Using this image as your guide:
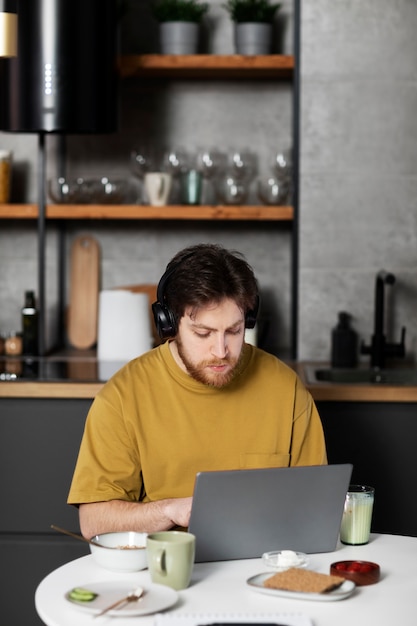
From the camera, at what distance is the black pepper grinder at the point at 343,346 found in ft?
11.6

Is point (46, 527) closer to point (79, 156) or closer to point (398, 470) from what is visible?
point (398, 470)

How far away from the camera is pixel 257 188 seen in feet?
12.6

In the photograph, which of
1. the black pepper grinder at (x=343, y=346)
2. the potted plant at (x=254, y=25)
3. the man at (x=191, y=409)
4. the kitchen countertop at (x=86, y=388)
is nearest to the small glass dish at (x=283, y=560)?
the man at (x=191, y=409)

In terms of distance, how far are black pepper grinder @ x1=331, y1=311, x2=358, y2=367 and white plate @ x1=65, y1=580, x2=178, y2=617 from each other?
1953 millimetres

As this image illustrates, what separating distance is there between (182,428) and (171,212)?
5.08 feet

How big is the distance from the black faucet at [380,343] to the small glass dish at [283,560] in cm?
179

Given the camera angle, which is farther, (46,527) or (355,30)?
(355,30)

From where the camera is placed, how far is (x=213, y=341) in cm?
212

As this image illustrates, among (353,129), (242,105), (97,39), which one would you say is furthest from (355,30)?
(97,39)

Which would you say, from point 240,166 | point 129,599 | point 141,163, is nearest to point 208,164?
point 240,166

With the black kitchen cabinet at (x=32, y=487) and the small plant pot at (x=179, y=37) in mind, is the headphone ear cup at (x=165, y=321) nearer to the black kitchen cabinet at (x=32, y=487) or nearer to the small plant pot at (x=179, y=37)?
the black kitchen cabinet at (x=32, y=487)

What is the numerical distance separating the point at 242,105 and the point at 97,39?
73 cm

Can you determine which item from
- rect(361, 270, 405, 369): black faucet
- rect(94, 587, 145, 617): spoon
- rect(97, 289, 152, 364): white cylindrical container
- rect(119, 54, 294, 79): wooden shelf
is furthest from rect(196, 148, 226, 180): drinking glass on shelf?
rect(94, 587, 145, 617): spoon

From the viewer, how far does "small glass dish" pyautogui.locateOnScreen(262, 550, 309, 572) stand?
69.6 inches
